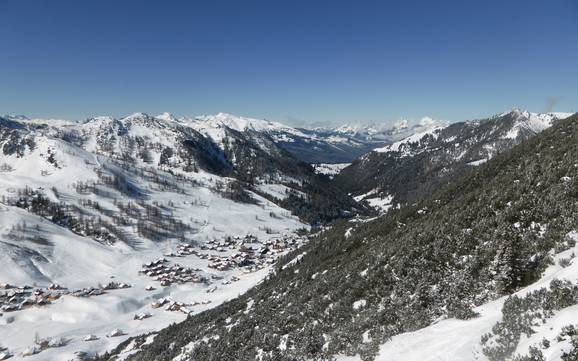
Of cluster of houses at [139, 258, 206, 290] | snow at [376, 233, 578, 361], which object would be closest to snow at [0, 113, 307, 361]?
cluster of houses at [139, 258, 206, 290]

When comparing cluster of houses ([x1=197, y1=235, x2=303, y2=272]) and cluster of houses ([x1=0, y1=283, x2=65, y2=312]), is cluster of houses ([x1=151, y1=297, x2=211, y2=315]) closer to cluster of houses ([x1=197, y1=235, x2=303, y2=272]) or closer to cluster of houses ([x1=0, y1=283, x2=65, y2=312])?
cluster of houses ([x1=0, y1=283, x2=65, y2=312])

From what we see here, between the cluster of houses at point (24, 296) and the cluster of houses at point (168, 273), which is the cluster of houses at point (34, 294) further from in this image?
the cluster of houses at point (168, 273)

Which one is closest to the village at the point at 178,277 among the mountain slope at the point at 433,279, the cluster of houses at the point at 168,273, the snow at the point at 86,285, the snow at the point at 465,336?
the cluster of houses at the point at 168,273

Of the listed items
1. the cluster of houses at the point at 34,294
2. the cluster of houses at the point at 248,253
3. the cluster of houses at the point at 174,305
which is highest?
the cluster of houses at the point at 34,294

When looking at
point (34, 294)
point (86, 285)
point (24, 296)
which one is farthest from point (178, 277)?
point (24, 296)

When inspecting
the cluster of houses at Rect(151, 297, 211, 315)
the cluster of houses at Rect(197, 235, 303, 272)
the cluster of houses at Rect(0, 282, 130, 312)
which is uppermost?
the cluster of houses at Rect(0, 282, 130, 312)

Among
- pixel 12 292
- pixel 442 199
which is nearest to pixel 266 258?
pixel 12 292
